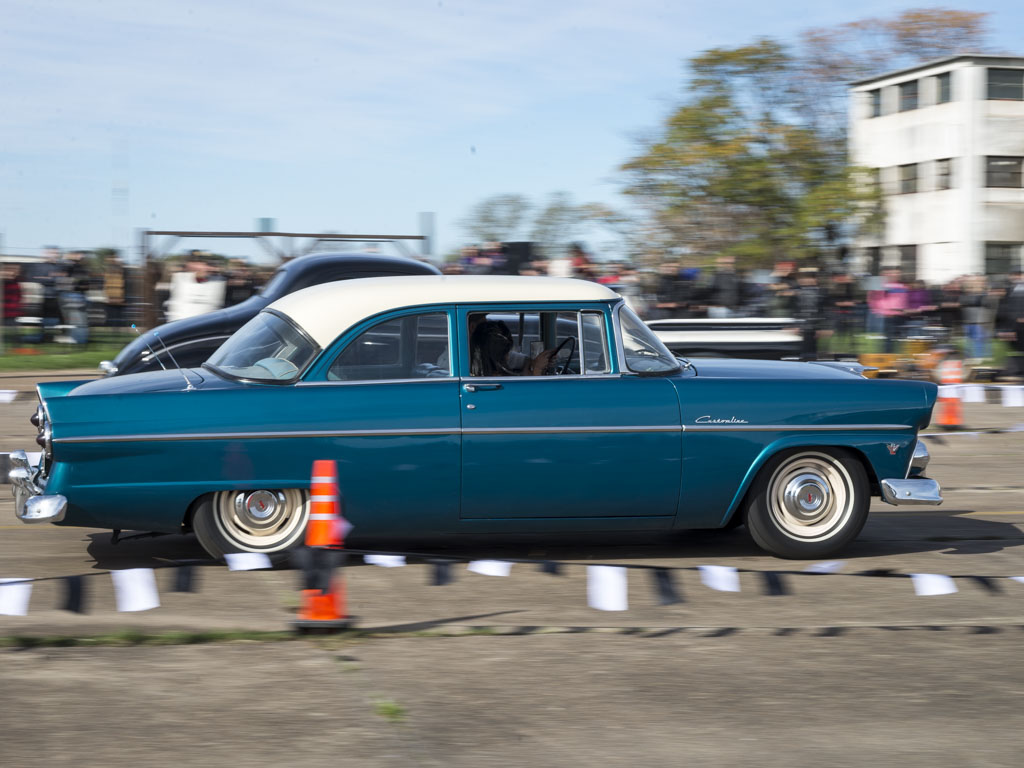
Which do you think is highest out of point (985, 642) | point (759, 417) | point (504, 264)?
point (504, 264)

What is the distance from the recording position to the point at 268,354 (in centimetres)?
670

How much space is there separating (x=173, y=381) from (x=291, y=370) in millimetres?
644

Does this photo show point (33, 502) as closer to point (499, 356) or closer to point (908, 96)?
point (499, 356)

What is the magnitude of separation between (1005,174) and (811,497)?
40.2 meters

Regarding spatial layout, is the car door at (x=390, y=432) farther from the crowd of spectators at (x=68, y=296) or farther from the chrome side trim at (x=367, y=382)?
the crowd of spectators at (x=68, y=296)

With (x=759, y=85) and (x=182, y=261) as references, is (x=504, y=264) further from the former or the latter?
(x=759, y=85)

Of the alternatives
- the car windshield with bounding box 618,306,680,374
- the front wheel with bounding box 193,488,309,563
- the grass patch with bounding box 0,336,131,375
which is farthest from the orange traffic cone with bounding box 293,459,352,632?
the grass patch with bounding box 0,336,131,375

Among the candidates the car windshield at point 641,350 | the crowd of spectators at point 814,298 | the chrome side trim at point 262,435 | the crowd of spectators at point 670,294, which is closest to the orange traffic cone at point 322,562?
the chrome side trim at point 262,435

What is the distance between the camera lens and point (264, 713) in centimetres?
448

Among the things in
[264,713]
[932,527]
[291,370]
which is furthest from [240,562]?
[932,527]

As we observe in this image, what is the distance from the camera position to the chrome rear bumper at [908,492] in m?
6.89

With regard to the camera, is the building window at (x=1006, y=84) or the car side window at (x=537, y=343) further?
the building window at (x=1006, y=84)

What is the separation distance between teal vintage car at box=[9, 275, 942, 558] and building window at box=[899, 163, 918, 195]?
42.1 metres

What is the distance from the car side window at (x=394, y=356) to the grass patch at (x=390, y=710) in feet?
7.61
